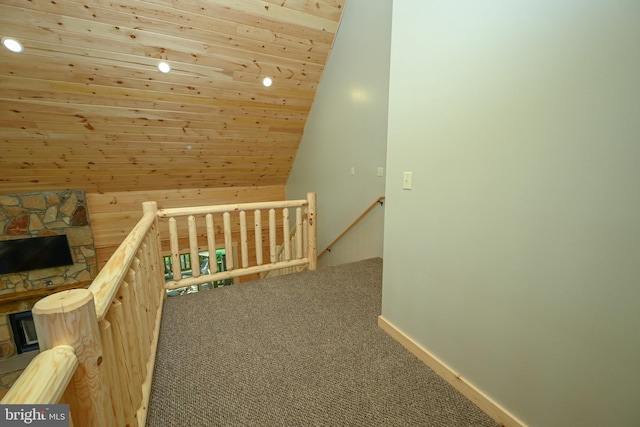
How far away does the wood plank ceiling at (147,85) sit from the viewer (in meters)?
2.61

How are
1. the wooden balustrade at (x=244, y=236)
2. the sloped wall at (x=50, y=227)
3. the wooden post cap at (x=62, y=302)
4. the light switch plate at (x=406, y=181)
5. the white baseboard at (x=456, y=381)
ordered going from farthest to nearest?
the sloped wall at (x=50, y=227) → the wooden balustrade at (x=244, y=236) → the light switch plate at (x=406, y=181) → the white baseboard at (x=456, y=381) → the wooden post cap at (x=62, y=302)

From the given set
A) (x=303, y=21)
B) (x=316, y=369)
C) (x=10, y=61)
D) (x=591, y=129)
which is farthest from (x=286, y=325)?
(x=10, y=61)

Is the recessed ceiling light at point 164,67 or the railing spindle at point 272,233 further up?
the recessed ceiling light at point 164,67

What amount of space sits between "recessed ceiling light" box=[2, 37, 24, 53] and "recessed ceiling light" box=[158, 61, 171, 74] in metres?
1.07

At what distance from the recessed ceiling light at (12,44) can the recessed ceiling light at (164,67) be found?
1.07 metres

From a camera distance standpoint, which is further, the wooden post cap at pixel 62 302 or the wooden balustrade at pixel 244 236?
the wooden balustrade at pixel 244 236

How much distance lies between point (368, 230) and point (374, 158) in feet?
2.76

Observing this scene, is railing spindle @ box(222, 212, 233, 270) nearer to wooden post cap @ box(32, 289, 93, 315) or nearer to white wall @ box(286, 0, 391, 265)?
white wall @ box(286, 0, 391, 265)

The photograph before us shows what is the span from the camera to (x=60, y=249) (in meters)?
4.43

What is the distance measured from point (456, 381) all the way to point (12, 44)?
4.19 metres

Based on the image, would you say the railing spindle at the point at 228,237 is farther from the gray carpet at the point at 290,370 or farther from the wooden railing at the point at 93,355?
the wooden railing at the point at 93,355

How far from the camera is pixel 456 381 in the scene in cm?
149

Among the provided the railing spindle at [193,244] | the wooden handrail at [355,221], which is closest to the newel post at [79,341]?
the railing spindle at [193,244]

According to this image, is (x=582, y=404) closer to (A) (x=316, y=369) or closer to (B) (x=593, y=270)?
(B) (x=593, y=270)
